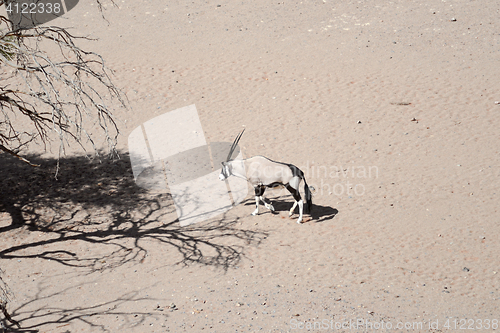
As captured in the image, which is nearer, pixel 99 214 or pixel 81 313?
pixel 81 313

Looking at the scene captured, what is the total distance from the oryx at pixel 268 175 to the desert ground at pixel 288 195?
1.42 feet

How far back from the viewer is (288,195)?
10125 millimetres

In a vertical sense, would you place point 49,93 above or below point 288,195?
above

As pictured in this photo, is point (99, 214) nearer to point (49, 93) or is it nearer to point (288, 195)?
point (49, 93)

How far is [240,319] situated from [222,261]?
1.66 metres

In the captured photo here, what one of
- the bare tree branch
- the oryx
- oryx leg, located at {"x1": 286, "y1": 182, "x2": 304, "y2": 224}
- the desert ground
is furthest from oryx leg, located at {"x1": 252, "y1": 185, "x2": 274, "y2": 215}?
the bare tree branch

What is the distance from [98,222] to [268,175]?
3.52 m

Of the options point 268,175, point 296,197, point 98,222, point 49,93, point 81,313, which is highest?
point 49,93

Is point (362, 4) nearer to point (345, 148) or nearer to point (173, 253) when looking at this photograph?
point (345, 148)

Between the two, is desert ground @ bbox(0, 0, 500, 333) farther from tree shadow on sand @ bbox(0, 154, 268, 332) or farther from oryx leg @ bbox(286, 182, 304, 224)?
oryx leg @ bbox(286, 182, 304, 224)

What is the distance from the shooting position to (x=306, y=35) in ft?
52.6

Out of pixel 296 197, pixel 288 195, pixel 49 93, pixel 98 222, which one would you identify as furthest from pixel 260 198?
pixel 49 93

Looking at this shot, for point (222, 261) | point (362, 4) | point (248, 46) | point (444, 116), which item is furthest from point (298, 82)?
point (222, 261)

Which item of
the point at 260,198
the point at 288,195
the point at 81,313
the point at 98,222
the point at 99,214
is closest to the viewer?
the point at 81,313
